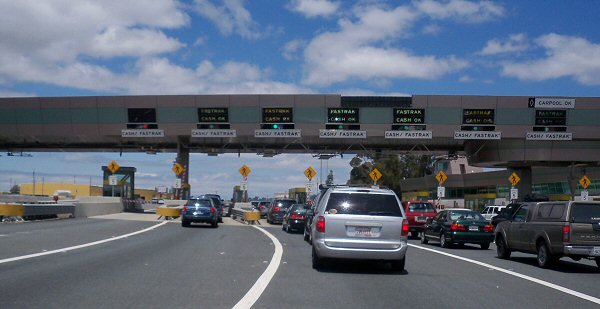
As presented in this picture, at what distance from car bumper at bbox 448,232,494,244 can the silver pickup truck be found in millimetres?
4420

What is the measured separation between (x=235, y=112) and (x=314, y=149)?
11.1 metres

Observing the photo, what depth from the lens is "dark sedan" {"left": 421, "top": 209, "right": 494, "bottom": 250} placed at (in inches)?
880

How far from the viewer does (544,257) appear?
16.1 meters

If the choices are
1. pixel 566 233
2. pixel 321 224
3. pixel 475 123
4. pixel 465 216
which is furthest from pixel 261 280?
pixel 475 123

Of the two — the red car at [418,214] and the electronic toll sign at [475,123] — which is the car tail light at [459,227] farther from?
the electronic toll sign at [475,123]

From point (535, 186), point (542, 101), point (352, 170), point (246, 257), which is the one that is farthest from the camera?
point (352, 170)

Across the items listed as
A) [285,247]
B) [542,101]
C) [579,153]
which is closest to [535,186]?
[579,153]

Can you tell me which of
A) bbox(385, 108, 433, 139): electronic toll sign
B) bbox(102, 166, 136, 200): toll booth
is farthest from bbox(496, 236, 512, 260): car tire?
bbox(102, 166, 136, 200): toll booth

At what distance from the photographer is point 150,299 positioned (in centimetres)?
1003

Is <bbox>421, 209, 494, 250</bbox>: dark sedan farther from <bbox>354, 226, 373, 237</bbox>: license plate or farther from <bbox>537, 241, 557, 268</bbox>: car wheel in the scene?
<bbox>354, 226, 373, 237</bbox>: license plate

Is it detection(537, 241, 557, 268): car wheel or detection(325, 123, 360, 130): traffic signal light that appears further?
detection(325, 123, 360, 130): traffic signal light

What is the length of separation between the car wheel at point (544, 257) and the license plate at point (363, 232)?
512cm

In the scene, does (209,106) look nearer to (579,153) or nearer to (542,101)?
(542,101)

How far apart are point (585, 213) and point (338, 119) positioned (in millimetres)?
27362
